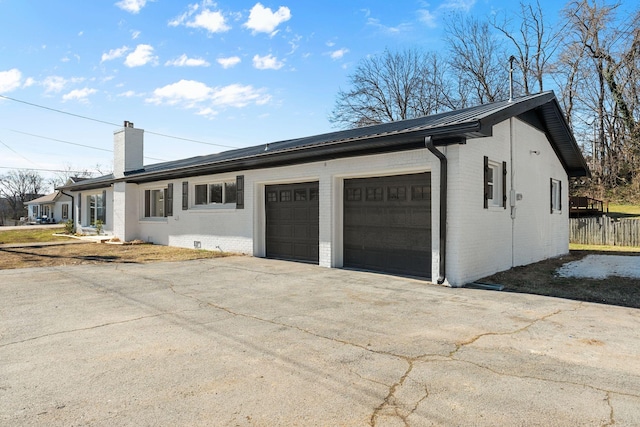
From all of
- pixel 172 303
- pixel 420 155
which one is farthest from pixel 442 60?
pixel 172 303

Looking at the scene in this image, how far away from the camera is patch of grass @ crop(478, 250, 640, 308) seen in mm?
6238

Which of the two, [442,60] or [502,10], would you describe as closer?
[502,10]

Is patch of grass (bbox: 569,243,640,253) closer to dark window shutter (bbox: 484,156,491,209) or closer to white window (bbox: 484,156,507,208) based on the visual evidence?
white window (bbox: 484,156,507,208)

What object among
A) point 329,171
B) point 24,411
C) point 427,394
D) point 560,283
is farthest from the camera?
point 329,171

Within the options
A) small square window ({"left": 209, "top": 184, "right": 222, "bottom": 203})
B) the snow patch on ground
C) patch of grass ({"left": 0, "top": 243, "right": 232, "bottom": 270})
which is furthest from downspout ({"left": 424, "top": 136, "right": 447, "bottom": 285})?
small square window ({"left": 209, "top": 184, "right": 222, "bottom": 203})

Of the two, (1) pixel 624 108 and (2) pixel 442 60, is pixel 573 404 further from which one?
(2) pixel 442 60

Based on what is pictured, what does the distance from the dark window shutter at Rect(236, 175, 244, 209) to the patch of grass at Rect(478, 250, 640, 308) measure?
7298mm

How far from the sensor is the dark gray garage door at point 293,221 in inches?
400

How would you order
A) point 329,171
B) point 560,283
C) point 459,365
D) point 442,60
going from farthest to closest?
point 442,60, point 329,171, point 560,283, point 459,365

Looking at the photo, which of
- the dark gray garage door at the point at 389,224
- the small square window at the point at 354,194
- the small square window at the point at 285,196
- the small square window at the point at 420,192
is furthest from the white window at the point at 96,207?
the small square window at the point at 420,192

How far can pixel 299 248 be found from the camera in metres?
10.5

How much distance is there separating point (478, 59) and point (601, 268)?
74.3 feet

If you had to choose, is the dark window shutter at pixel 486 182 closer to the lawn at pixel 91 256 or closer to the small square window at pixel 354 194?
the small square window at pixel 354 194

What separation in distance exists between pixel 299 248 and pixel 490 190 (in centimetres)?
517
